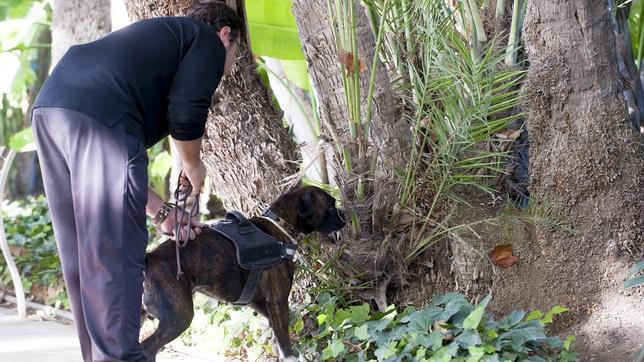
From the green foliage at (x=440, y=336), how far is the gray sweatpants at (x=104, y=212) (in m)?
1.21

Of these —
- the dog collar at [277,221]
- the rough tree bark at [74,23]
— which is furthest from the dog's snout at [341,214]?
the rough tree bark at [74,23]

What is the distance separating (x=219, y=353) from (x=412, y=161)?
1.80m

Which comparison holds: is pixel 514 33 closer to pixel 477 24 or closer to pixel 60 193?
pixel 477 24

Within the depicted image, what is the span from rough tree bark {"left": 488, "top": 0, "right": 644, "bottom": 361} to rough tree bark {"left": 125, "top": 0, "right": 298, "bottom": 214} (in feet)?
5.69

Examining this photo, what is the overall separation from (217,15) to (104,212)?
122cm

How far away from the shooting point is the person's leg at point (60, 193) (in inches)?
160

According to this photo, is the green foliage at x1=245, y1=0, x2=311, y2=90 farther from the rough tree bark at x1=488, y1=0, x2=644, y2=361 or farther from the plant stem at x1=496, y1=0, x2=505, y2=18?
the rough tree bark at x1=488, y1=0, x2=644, y2=361

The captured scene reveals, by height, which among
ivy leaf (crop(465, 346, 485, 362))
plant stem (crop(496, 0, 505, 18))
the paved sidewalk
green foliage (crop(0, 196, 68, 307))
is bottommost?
green foliage (crop(0, 196, 68, 307))

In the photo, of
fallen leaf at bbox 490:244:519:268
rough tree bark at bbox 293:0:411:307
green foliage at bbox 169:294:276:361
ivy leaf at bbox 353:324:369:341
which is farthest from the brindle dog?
fallen leaf at bbox 490:244:519:268

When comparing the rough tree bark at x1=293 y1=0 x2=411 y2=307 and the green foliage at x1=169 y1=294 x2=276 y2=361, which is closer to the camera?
the rough tree bark at x1=293 y1=0 x2=411 y2=307

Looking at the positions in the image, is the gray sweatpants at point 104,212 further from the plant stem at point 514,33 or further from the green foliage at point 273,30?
the plant stem at point 514,33

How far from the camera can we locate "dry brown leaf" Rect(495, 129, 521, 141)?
5.31m

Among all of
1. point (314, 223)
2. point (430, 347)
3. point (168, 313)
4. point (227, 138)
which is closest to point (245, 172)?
point (227, 138)

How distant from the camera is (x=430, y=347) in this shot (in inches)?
173
